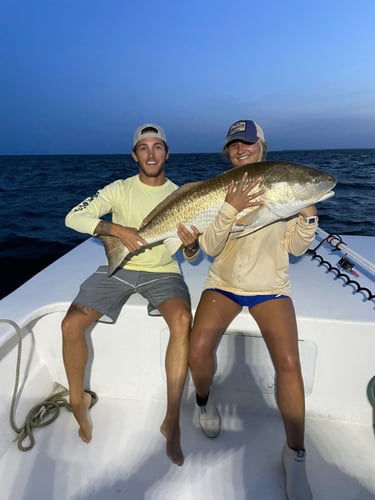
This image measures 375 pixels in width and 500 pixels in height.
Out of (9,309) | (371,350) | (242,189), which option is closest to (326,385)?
(371,350)

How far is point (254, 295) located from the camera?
2572mm

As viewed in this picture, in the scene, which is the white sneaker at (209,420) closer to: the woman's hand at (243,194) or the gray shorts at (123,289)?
the gray shorts at (123,289)

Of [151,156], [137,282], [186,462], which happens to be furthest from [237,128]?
[186,462]

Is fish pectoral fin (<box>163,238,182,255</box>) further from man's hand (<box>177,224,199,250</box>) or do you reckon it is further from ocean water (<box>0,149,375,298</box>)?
ocean water (<box>0,149,375,298</box>)

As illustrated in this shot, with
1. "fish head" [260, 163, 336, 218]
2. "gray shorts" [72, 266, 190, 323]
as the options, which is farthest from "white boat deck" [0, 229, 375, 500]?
"fish head" [260, 163, 336, 218]

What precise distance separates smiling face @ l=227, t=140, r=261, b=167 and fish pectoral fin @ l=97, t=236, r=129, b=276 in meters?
1.13

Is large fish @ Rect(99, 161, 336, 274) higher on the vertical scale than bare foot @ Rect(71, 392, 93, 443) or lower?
higher

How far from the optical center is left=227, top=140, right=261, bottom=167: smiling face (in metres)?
2.70

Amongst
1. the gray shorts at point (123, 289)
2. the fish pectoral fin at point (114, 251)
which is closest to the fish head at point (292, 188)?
the gray shorts at point (123, 289)

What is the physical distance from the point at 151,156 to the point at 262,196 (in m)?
1.11

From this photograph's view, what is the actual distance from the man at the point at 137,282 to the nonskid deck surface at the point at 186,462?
0.49ft

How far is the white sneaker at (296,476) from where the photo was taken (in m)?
2.12

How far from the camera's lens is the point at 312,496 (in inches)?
86.4

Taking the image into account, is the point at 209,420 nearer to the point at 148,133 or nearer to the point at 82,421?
the point at 82,421
